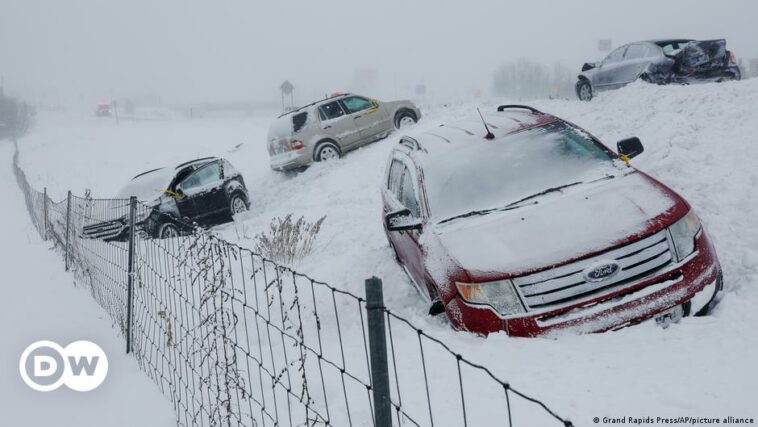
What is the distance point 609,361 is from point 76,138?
158 ft

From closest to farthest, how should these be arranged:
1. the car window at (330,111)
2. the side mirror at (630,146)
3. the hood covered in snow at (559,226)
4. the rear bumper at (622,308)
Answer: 1. the rear bumper at (622,308)
2. the hood covered in snow at (559,226)
3. the side mirror at (630,146)
4. the car window at (330,111)

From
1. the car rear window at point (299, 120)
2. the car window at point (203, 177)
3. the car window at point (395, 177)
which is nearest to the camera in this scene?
the car window at point (395, 177)

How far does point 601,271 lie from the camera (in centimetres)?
370

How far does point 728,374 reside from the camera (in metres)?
3.20

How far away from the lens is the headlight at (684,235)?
3861 mm

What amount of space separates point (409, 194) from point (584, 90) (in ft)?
39.3

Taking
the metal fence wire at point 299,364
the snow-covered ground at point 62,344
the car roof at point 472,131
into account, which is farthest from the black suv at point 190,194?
the car roof at point 472,131

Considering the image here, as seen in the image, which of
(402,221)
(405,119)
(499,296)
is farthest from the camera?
(405,119)

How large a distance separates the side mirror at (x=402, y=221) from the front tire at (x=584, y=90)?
12.0 meters

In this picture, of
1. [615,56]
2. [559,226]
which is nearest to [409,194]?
[559,226]

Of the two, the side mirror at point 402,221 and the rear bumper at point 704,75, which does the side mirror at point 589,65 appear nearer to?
the rear bumper at point 704,75

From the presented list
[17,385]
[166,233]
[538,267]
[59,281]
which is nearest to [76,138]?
[166,233]

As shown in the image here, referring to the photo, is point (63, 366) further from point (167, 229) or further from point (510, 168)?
point (167, 229)

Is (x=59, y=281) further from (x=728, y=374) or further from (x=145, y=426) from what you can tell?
(x=728, y=374)
